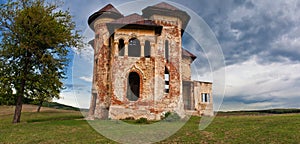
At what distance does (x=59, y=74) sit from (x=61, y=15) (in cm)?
603

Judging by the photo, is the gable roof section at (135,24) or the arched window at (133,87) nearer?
the gable roof section at (135,24)

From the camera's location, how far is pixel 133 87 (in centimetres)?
2797

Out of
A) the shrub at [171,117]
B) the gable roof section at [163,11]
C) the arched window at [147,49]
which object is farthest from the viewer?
the gable roof section at [163,11]

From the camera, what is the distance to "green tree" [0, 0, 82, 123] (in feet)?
77.1

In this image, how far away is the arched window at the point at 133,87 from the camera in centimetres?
2683

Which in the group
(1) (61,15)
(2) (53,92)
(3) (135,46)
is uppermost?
(1) (61,15)

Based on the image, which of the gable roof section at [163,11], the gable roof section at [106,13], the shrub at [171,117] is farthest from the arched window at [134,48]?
the shrub at [171,117]

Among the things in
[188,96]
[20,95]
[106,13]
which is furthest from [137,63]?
[188,96]

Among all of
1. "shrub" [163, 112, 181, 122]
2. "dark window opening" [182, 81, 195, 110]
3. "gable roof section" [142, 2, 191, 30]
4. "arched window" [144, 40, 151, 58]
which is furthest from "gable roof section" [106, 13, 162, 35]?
"dark window opening" [182, 81, 195, 110]

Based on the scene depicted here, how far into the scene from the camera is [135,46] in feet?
99.6

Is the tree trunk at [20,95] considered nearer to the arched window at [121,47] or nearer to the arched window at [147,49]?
the arched window at [121,47]

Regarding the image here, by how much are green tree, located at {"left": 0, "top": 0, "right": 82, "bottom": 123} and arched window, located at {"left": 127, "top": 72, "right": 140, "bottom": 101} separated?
6878mm

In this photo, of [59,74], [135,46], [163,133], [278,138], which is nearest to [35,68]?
[59,74]

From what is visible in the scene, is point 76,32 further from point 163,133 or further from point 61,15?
point 163,133
